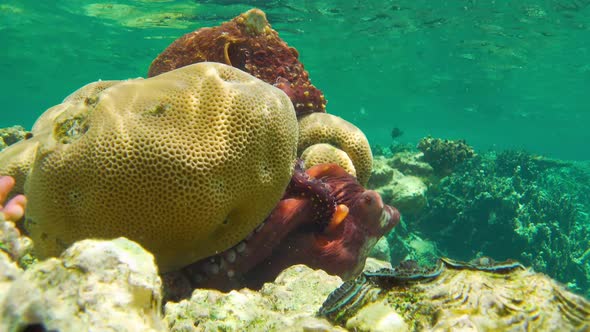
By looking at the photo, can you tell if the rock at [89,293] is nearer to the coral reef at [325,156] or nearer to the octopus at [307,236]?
the octopus at [307,236]

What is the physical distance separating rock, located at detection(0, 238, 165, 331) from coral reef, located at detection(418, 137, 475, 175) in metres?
10.1

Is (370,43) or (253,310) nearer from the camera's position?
(253,310)

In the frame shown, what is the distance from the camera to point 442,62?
106 ft

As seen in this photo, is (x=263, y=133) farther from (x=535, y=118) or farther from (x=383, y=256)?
(x=535, y=118)

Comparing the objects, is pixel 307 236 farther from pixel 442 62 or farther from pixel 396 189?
pixel 442 62

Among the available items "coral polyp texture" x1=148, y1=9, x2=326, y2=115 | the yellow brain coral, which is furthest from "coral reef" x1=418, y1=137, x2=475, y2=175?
"coral polyp texture" x1=148, y1=9, x2=326, y2=115

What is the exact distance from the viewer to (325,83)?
46.4 m

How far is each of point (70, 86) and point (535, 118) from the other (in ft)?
240

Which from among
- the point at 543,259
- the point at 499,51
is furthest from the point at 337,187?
the point at 499,51

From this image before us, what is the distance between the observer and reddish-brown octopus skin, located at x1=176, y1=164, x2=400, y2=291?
10.4 feet

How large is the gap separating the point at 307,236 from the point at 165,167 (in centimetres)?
156

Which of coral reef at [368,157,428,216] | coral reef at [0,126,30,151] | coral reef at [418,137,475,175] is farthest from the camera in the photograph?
coral reef at [418,137,475,175]

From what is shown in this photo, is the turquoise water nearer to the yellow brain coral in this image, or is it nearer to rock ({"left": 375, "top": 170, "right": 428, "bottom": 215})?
rock ({"left": 375, "top": 170, "right": 428, "bottom": 215})

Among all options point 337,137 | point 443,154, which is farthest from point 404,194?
point 337,137
